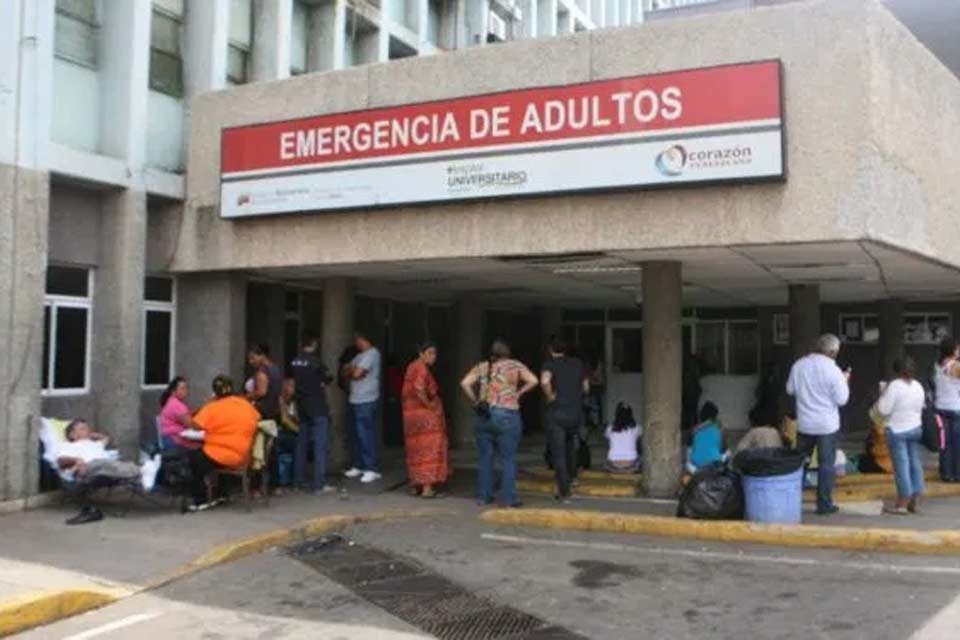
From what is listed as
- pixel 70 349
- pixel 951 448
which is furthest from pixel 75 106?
pixel 951 448

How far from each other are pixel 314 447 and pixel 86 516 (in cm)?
272

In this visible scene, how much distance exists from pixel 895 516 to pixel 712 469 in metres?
1.90

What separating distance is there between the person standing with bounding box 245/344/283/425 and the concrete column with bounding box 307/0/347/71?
5861 millimetres

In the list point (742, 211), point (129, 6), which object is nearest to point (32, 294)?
point (129, 6)

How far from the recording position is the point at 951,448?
1133 cm

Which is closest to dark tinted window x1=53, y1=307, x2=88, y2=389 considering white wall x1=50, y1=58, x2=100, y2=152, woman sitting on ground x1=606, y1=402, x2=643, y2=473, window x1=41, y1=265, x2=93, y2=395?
window x1=41, y1=265, x2=93, y2=395

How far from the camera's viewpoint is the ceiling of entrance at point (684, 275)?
9.73m

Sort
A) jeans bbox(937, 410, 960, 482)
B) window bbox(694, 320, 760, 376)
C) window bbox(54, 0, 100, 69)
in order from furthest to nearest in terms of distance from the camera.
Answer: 1. window bbox(694, 320, 760, 376)
2. jeans bbox(937, 410, 960, 482)
3. window bbox(54, 0, 100, 69)

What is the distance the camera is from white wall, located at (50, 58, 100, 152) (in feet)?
34.2

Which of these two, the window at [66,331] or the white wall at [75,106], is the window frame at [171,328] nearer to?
the window at [66,331]

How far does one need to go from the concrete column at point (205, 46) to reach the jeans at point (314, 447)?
436 cm

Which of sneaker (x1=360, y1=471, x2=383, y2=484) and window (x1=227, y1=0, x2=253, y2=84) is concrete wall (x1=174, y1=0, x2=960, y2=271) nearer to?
window (x1=227, y1=0, x2=253, y2=84)

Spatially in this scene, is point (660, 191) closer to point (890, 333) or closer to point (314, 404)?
point (314, 404)

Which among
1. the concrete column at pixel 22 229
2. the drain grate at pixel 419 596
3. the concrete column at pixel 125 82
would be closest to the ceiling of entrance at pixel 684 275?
the concrete column at pixel 125 82
